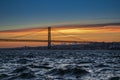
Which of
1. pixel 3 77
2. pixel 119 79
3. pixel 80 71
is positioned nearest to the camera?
pixel 119 79

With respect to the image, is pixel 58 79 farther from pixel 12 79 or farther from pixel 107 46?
pixel 107 46

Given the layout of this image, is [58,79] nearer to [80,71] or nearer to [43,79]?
[43,79]

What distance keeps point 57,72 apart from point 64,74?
117 centimetres

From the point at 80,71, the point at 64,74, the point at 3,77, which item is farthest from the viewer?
the point at 80,71

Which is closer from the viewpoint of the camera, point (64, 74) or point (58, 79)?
point (58, 79)

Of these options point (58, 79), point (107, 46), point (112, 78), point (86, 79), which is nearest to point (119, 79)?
point (112, 78)

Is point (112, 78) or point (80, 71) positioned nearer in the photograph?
point (112, 78)

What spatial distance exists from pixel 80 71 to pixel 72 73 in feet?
2.95

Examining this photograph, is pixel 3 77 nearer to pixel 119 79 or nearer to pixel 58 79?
pixel 58 79

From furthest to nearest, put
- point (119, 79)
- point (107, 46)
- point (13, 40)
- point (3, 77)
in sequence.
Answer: point (107, 46)
point (13, 40)
point (3, 77)
point (119, 79)

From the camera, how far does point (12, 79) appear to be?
17.3m

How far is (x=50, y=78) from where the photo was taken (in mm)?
17656

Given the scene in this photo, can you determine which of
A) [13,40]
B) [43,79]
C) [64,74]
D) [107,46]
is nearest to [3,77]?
[43,79]

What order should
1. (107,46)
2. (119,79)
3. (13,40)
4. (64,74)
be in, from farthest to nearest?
(107,46), (13,40), (64,74), (119,79)
